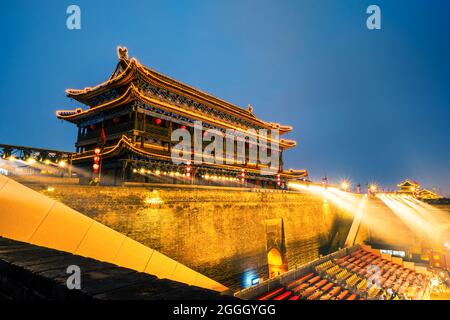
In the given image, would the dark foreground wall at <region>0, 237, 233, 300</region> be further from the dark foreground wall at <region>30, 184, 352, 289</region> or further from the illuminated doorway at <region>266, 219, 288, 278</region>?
the illuminated doorway at <region>266, 219, 288, 278</region>

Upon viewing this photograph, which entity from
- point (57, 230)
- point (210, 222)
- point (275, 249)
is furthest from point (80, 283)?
point (275, 249)

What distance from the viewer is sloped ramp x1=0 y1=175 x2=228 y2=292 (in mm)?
5441

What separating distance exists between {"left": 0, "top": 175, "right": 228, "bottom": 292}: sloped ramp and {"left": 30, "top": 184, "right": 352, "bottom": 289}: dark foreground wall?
304 centimetres

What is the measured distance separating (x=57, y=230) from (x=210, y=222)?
9422 mm

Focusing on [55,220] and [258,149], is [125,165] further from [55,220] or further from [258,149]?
[258,149]

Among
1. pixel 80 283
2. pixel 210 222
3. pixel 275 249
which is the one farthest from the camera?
pixel 275 249

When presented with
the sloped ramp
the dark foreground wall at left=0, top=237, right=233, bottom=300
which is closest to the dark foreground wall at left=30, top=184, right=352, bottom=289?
the sloped ramp

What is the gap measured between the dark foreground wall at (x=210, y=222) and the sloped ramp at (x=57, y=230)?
3.04m

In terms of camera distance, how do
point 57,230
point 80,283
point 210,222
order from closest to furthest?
point 80,283, point 57,230, point 210,222

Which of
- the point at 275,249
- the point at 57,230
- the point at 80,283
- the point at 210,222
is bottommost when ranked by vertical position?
the point at 275,249

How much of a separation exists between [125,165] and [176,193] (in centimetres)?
485

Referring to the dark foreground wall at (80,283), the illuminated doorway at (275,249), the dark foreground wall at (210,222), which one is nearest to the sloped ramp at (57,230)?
the dark foreground wall at (80,283)

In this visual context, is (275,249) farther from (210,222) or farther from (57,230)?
(57,230)

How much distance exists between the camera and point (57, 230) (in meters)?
6.26
